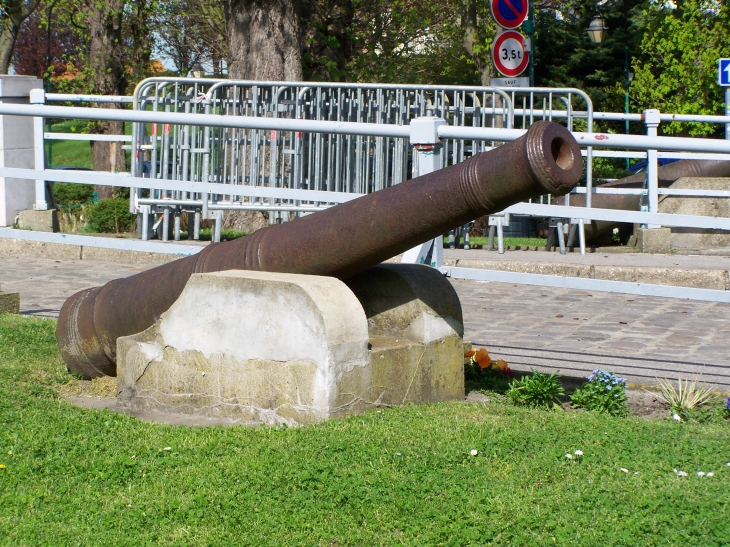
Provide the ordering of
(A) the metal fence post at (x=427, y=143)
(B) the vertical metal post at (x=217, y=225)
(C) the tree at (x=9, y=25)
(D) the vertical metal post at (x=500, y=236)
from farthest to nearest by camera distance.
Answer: (C) the tree at (x=9, y=25) < (B) the vertical metal post at (x=217, y=225) < (D) the vertical metal post at (x=500, y=236) < (A) the metal fence post at (x=427, y=143)

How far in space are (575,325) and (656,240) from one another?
15.4 feet

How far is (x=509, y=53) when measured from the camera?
44.3ft

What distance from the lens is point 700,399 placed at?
5.37 meters

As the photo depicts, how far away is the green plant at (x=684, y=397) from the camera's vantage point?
209 inches

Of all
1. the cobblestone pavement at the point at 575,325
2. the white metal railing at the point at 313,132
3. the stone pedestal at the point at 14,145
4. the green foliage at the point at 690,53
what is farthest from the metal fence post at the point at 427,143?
the green foliage at the point at 690,53

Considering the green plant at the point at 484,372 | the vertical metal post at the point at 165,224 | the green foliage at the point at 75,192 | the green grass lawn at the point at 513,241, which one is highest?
the green foliage at the point at 75,192

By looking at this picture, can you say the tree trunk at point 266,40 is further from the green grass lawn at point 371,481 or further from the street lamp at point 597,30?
the street lamp at point 597,30

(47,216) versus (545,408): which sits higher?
(47,216)

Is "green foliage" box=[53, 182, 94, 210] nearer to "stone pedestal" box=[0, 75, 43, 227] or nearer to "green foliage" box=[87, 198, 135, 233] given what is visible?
"green foliage" box=[87, 198, 135, 233]

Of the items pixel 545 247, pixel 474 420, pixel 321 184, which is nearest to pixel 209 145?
pixel 321 184

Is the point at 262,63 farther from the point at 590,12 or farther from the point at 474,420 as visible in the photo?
the point at 590,12

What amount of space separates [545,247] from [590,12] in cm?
2451

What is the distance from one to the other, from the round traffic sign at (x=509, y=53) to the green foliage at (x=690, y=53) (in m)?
12.1

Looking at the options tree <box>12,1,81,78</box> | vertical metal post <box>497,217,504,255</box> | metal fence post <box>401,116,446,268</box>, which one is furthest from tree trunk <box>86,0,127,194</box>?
metal fence post <box>401,116,446,268</box>
